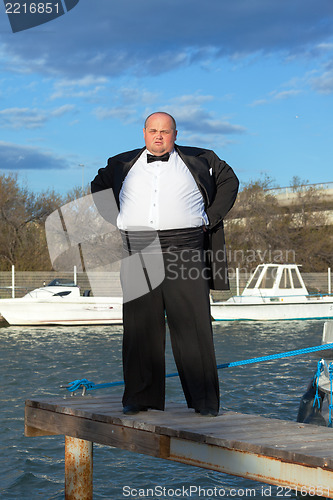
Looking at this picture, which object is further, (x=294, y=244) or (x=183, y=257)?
(x=294, y=244)

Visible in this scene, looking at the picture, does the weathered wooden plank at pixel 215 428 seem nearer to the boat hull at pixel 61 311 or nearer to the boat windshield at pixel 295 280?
the boat hull at pixel 61 311

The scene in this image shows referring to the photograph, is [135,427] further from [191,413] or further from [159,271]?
[159,271]

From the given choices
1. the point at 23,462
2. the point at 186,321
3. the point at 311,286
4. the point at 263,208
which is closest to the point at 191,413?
the point at 186,321

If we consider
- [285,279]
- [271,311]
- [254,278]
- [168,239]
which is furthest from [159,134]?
[254,278]

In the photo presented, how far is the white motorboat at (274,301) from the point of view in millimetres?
27781

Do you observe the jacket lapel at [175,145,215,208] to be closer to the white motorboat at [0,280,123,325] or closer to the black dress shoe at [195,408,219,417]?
the black dress shoe at [195,408,219,417]

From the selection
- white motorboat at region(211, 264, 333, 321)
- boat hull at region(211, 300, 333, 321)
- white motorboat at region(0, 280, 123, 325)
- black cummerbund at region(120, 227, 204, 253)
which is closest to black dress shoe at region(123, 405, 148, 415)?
black cummerbund at region(120, 227, 204, 253)

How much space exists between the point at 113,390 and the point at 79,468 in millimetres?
7336

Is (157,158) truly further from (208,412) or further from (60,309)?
(60,309)

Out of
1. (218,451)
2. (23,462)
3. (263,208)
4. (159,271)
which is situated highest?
(263,208)

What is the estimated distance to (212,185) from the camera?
4793 mm

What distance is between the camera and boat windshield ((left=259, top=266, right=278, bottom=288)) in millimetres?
28938

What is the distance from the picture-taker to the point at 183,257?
4660mm

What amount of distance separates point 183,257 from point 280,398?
7.92 metres
